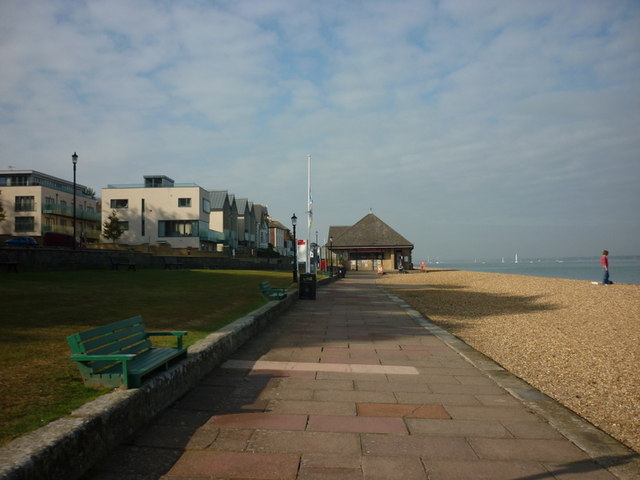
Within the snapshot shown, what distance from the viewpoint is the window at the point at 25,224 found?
59537mm

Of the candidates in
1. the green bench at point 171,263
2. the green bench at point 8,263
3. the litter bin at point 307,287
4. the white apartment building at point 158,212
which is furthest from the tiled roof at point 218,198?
the litter bin at point 307,287

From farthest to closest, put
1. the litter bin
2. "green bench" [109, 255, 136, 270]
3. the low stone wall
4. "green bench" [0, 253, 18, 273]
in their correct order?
"green bench" [109, 255, 136, 270], the litter bin, "green bench" [0, 253, 18, 273], the low stone wall

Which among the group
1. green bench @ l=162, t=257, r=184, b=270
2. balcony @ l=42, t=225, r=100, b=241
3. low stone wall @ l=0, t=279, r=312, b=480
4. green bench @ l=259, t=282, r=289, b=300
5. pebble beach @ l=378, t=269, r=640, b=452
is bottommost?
pebble beach @ l=378, t=269, r=640, b=452

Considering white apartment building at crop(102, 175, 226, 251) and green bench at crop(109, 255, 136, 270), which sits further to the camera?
white apartment building at crop(102, 175, 226, 251)

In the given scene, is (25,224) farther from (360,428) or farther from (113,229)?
(360,428)

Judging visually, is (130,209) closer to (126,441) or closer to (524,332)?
(524,332)

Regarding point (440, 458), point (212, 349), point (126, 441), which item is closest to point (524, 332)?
point (212, 349)

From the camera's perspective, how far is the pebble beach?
5.84 m

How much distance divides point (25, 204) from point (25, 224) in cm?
238

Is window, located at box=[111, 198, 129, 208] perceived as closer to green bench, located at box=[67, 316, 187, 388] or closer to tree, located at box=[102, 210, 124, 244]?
tree, located at box=[102, 210, 124, 244]

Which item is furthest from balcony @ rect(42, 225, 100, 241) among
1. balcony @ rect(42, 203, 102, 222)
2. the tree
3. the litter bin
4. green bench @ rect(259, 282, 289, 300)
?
green bench @ rect(259, 282, 289, 300)

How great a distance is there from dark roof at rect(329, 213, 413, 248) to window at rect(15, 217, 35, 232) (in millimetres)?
37182

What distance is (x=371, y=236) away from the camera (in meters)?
71.8

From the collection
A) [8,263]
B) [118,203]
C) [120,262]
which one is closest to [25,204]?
[118,203]
